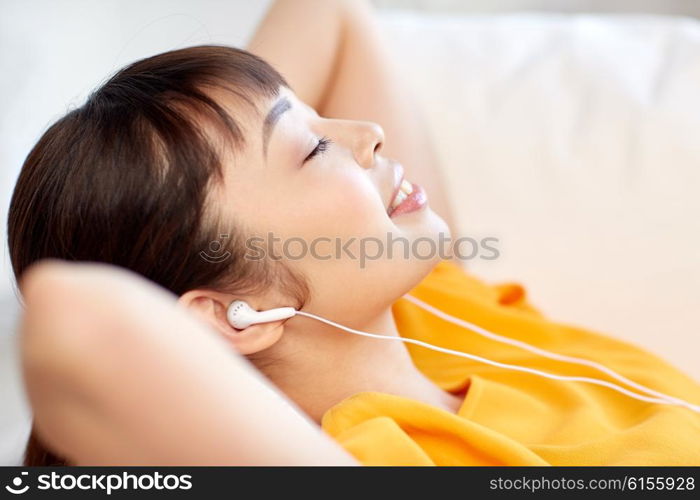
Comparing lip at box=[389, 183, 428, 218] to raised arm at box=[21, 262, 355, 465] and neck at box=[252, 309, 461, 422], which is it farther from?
raised arm at box=[21, 262, 355, 465]

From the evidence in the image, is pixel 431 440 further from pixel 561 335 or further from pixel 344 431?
pixel 561 335

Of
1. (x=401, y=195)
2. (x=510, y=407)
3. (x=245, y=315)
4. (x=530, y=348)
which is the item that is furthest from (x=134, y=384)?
(x=530, y=348)

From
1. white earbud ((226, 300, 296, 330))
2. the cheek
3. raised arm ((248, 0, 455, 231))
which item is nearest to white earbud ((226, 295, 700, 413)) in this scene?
white earbud ((226, 300, 296, 330))

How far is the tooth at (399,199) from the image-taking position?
43.6 inches

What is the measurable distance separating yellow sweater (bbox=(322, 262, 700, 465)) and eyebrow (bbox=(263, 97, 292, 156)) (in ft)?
1.03

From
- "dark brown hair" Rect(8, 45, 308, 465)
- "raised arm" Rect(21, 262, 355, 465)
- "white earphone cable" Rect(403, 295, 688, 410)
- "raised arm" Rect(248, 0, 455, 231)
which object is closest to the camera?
"raised arm" Rect(21, 262, 355, 465)

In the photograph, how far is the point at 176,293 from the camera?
38.8 inches

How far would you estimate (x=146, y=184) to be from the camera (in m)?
0.94

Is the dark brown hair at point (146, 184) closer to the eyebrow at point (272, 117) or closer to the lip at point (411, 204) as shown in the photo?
the eyebrow at point (272, 117)

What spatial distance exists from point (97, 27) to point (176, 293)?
1.00 metres

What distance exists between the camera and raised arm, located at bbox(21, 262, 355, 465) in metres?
0.59

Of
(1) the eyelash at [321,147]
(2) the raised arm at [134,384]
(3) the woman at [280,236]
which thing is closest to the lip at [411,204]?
(3) the woman at [280,236]

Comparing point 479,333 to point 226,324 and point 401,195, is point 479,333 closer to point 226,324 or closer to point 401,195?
point 401,195

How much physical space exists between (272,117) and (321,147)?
0.22 feet
